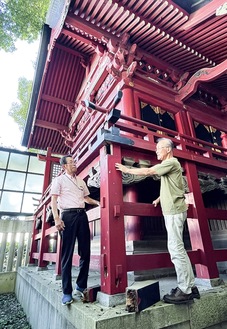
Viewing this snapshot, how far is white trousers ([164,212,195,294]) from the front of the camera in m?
2.13

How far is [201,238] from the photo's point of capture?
117 inches

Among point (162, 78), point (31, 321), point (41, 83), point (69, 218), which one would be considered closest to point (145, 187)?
point (69, 218)

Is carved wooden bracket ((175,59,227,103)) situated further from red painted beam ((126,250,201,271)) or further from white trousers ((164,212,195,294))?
red painted beam ((126,250,201,271))

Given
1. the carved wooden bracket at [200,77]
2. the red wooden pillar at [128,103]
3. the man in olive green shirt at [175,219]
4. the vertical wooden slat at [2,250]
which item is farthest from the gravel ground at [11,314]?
the carved wooden bracket at [200,77]

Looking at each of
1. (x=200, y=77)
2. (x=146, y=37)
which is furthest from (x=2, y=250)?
(x=200, y=77)

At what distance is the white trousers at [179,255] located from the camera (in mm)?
2129

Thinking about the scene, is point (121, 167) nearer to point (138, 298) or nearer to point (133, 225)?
point (138, 298)

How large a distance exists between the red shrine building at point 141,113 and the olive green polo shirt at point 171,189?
45 cm

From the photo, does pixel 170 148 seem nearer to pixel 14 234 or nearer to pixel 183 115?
pixel 183 115

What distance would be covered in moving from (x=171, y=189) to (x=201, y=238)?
1196 millimetres

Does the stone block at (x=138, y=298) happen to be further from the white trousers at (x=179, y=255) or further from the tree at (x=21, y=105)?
the tree at (x=21, y=105)

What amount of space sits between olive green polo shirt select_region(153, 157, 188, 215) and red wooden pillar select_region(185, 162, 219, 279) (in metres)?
0.91

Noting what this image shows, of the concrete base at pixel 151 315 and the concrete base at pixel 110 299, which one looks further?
the concrete base at pixel 110 299

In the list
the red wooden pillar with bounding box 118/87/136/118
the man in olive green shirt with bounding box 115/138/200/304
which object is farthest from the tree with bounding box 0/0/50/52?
the man in olive green shirt with bounding box 115/138/200/304
